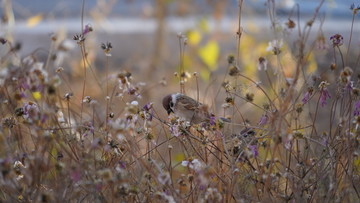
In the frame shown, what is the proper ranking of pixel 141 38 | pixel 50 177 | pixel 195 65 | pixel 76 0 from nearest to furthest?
pixel 50 177 < pixel 195 65 < pixel 141 38 < pixel 76 0

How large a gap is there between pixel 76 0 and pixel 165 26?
4.99 metres

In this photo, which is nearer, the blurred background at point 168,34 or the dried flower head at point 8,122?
the dried flower head at point 8,122

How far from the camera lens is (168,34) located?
684 cm

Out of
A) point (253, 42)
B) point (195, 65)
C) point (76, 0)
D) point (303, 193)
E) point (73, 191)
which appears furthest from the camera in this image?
point (76, 0)

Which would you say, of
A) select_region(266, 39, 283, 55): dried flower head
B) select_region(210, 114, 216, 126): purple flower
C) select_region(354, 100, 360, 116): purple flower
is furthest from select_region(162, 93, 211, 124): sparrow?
select_region(354, 100, 360, 116): purple flower

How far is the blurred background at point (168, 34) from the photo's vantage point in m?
3.52

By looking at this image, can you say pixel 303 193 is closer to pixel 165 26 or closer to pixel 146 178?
pixel 146 178

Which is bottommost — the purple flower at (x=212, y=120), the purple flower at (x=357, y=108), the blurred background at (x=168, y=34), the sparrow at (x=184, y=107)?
the blurred background at (x=168, y=34)

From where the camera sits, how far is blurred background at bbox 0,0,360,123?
3.52m

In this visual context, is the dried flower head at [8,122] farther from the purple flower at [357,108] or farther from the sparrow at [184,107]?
the purple flower at [357,108]

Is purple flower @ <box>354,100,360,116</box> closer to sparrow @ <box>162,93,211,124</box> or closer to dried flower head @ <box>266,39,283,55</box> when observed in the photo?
dried flower head @ <box>266,39,283,55</box>

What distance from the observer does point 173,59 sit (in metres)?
6.24

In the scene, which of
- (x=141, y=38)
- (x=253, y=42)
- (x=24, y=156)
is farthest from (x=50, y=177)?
(x=141, y=38)

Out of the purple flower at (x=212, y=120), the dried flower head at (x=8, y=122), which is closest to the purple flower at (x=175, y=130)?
the purple flower at (x=212, y=120)
